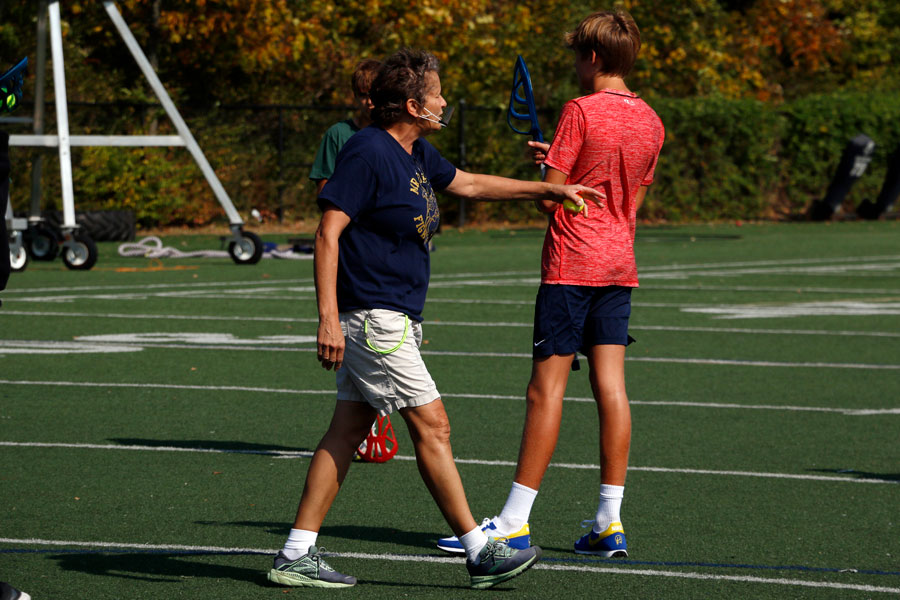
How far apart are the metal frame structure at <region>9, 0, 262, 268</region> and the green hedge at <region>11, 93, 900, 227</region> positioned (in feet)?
A: 15.5

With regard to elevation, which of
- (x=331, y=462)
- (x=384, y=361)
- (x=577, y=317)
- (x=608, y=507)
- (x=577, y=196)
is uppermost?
(x=577, y=196)

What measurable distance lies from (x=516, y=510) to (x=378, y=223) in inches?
49.8

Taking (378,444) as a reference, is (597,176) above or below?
above

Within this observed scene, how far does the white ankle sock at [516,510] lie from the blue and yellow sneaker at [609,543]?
26 centimetres

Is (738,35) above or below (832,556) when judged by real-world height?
above

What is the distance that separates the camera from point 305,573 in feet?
16.4

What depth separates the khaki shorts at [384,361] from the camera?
16.2 ft

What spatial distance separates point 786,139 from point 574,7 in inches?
287

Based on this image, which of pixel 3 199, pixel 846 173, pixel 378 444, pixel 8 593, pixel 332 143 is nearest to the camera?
pixel 3 199

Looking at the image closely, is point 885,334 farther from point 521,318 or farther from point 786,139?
point 786,139

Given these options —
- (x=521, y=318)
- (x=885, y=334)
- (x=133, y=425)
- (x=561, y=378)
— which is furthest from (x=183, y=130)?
(x=561, y=378)

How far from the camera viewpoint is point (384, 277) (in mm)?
4996

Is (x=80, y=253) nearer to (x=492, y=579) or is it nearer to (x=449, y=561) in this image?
(x=449, y=561)

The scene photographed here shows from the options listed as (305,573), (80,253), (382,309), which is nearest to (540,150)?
(382,309)
